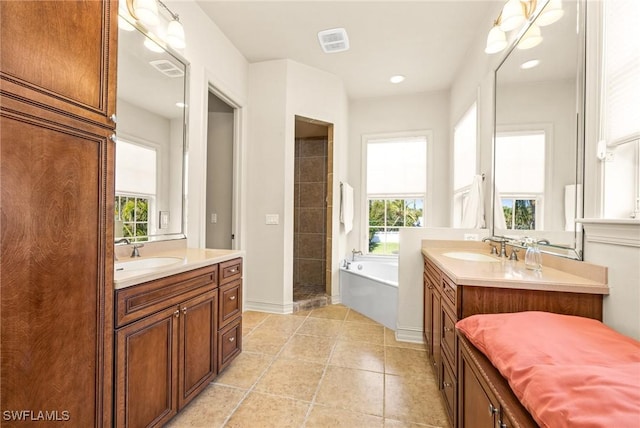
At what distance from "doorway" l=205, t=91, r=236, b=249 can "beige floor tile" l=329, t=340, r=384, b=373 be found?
178 cm

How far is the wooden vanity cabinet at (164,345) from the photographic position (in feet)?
3.76

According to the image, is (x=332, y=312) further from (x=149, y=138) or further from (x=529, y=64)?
(x=529, y=64)

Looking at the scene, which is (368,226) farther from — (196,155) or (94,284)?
(94,284)

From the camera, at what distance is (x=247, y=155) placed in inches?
126

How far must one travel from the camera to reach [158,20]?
1776mm

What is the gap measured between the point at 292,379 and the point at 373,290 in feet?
4.66

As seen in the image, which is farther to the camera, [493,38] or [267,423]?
[493,38]

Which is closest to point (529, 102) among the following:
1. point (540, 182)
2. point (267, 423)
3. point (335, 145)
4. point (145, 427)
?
point (540, 182)

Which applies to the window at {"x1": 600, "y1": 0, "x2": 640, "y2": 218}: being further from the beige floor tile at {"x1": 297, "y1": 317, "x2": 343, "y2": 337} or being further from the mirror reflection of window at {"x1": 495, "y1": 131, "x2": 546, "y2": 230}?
the beige floor tile at {"x1": 297, "y1": 317, "x2": 343, "y2": 337}

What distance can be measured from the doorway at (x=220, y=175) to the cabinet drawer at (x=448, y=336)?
2.48 meters

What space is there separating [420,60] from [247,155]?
232 centimetres

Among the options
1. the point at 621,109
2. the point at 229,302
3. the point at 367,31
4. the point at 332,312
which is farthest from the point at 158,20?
the point at 332,312

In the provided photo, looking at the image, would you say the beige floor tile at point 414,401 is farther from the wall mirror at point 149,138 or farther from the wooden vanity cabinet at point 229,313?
→ the wall mirror at point 149,138

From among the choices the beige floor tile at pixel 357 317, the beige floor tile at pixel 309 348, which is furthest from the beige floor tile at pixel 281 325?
the beige floor tile at pixel 357 317
